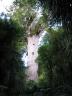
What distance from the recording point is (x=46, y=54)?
8.28m

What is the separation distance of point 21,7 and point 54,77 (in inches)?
178

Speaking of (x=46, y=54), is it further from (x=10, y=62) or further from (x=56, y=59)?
(x=10, y=62)

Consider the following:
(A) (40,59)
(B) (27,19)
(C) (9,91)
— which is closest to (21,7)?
(B) (27,19)

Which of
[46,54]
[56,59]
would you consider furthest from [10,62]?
[46,54]

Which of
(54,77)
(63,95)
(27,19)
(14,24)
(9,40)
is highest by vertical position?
(27,19)

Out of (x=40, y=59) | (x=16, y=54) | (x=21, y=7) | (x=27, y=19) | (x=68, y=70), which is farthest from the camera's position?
(x=27, y=19)

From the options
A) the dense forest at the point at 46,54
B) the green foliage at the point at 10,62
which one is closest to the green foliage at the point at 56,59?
the dense forest at the point at 46,54

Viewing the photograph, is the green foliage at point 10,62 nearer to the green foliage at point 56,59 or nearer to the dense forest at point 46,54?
the dense forest at point 46,54

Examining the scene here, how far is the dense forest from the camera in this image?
5.14m

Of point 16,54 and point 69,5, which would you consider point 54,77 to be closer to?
point 69,5

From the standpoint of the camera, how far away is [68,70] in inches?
300

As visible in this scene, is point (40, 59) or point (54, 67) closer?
point (54, 67)

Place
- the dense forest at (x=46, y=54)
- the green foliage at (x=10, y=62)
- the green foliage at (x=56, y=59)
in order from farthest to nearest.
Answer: the green foliage at (x=56, y=59) → the dense forest at (x=46, y=54) → the green foliage at (x=10, y=62)

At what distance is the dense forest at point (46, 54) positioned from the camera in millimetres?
5142
